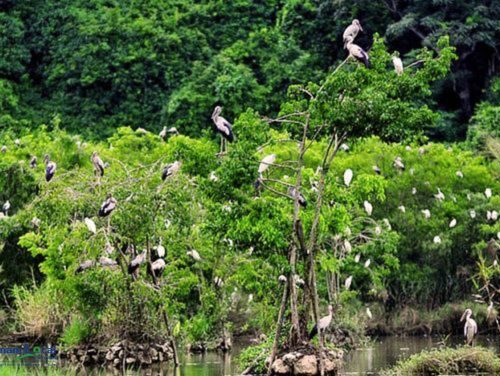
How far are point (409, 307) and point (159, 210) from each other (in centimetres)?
1156

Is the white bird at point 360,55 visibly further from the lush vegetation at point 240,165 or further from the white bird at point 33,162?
the white bird at point 33,162

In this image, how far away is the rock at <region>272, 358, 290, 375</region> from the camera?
16.8 metres

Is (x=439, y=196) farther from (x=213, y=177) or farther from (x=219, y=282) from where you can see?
(x=213, y=177)

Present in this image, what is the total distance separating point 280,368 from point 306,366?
39 centimetres

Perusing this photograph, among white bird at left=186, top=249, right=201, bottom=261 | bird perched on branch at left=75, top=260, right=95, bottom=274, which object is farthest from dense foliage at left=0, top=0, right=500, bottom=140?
bird perched on branch at left=75, top=260, right=95, bottom=274

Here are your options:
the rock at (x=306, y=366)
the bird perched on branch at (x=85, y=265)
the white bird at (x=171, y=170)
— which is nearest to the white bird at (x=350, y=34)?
the white bird at (x=171, y=170)

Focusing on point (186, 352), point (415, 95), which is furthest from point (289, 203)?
point (186, 352)

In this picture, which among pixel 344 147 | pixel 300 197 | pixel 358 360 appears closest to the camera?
pixel 300 197

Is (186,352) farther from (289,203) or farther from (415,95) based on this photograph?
(415,95)

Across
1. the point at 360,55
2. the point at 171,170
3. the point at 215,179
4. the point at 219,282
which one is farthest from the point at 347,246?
the point at 360,55

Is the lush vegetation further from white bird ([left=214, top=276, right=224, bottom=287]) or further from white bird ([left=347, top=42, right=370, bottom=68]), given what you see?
white bird ([left=347, top=42, right=370, bottom=68])

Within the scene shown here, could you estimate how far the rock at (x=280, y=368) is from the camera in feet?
55.1

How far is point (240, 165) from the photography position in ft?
54.7

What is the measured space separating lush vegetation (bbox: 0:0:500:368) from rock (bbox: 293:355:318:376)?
958mm
